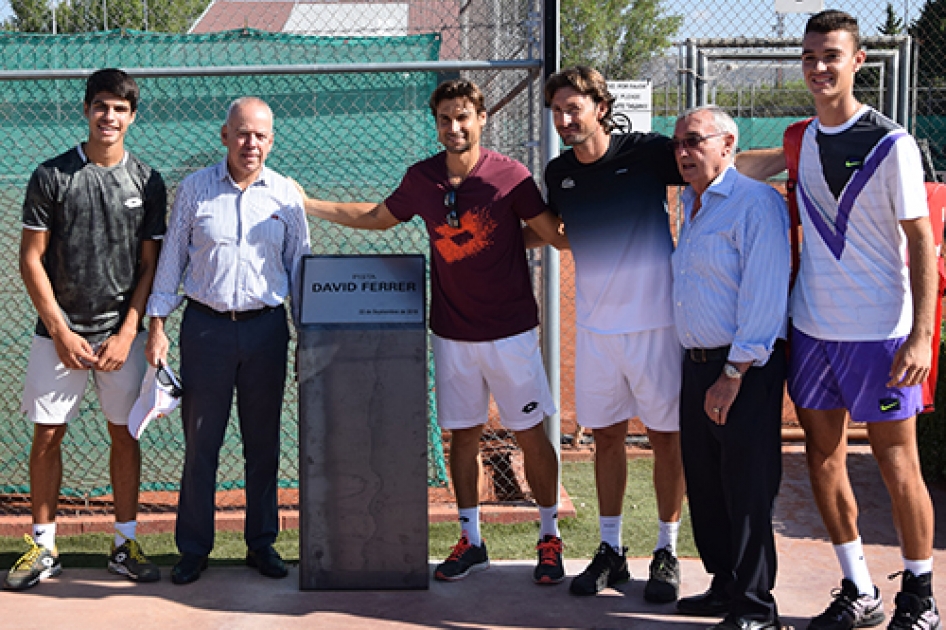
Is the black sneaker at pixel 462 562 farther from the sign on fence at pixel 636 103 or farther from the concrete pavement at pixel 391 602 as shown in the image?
the sign on fence at pixel 636 103

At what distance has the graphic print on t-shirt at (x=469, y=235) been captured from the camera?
400 cm

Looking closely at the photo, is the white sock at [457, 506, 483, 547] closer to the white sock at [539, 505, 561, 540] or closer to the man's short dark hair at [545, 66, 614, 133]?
the white sock at [539, 505, 561, 540]

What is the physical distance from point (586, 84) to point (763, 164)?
0.78 metres

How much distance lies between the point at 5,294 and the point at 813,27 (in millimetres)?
4442

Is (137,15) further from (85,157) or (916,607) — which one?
(916,607)

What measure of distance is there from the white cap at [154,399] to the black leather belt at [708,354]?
2.07 metres

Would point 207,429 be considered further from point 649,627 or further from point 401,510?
point 649,627

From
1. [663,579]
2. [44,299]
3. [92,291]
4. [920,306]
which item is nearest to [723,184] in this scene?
[920,306]

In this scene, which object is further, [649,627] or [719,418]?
[649,627]

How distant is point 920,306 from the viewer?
331cm

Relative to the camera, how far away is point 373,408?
13.0 feet

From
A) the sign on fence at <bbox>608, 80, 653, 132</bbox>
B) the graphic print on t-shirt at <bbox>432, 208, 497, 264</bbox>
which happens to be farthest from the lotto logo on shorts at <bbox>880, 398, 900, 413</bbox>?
the sign on fence at <bbox>608, 80, 653, 132</bbox>

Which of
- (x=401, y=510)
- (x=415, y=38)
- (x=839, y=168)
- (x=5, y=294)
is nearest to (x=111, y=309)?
(x=401, y=510)

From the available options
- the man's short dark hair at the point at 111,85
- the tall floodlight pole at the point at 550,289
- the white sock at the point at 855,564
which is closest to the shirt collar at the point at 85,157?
the man's short dark hair at the point at 111,85
